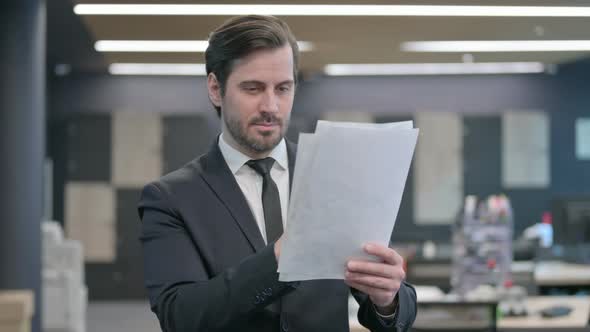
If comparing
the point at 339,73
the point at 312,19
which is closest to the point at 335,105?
the point at 339,73

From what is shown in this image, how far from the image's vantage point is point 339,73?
1178 centimetres

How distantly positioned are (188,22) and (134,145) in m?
4.32

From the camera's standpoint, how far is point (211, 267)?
165 centimetres

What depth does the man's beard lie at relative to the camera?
1641mm

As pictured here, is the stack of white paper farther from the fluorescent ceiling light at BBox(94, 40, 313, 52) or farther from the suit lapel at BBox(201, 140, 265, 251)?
the fluorescent ceiling light at BBox(94, 40, 313, 52)

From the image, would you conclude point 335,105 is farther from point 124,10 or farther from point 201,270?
point 201,270

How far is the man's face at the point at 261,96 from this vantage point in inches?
64.1

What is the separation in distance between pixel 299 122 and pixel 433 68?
1853 mm

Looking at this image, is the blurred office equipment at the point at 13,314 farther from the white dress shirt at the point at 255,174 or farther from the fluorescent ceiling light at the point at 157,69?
the fluorescent ceiling light at the point at 157,69

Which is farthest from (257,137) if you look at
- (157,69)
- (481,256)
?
(157,69)

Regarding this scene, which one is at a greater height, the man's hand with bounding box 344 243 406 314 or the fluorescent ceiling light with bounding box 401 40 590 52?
the fluorescent ceiling light with bounding box 401 40 590 52

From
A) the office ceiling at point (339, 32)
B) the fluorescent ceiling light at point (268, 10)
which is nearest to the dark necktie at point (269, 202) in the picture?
the office ceiling at point (339, 32)

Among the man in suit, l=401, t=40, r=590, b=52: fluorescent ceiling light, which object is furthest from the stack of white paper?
l=401, t=40, r=590, b=52: fluorescent ceiling light

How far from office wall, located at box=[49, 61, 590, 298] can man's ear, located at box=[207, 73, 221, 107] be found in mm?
9327
